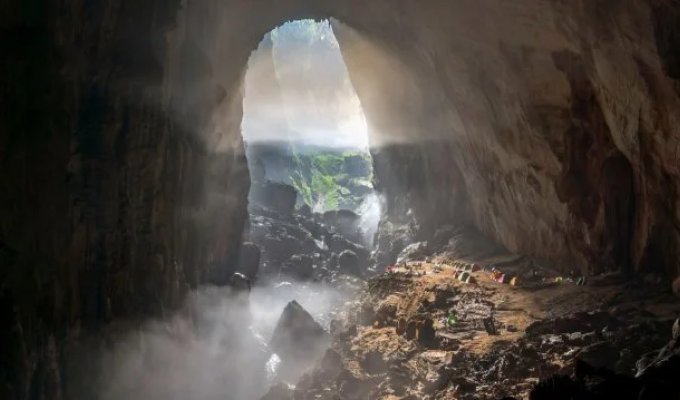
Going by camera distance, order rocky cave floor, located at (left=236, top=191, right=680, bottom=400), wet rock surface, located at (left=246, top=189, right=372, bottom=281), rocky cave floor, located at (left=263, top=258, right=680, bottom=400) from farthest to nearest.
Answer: wet rock surface, located at (left=246, top=189, right=372, bottom=281) < rocky cave floor, located at (left=236, top=191, right=680, bottom=400) < rocky cave floor, located at (left=263, top=258, right=680, bottom=400)

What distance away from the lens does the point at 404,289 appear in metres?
25.9

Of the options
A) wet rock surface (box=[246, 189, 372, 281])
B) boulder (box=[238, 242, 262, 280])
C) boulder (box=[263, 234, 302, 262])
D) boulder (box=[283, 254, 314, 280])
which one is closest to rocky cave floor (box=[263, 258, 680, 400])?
boulder (box=[238, 242, 262, 280])

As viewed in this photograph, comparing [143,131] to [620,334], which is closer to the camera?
[620,334]

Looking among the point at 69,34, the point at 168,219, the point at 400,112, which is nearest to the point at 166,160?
the point at 168,219

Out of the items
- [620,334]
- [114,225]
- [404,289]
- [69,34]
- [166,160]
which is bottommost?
[404,289]

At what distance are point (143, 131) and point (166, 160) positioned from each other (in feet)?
8.04

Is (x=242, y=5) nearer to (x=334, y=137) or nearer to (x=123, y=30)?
(x=123, y=30)

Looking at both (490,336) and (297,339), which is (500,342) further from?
(297,339)

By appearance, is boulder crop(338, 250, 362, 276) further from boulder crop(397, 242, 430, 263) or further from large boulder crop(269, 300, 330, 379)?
large boulder crop(269, 300, 330, 379)

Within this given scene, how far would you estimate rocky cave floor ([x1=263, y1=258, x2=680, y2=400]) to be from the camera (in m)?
9.10

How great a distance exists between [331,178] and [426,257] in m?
77.7

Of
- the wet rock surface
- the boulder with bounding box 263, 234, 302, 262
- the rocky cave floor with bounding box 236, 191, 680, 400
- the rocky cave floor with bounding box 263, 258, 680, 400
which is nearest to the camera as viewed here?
the rocky cave floor with bounding box 263, 258, 680, 400

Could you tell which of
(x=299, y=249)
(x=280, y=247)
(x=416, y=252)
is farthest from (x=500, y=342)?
(x=299, y=249)

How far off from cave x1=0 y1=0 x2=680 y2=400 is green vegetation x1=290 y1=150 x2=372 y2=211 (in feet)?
224
